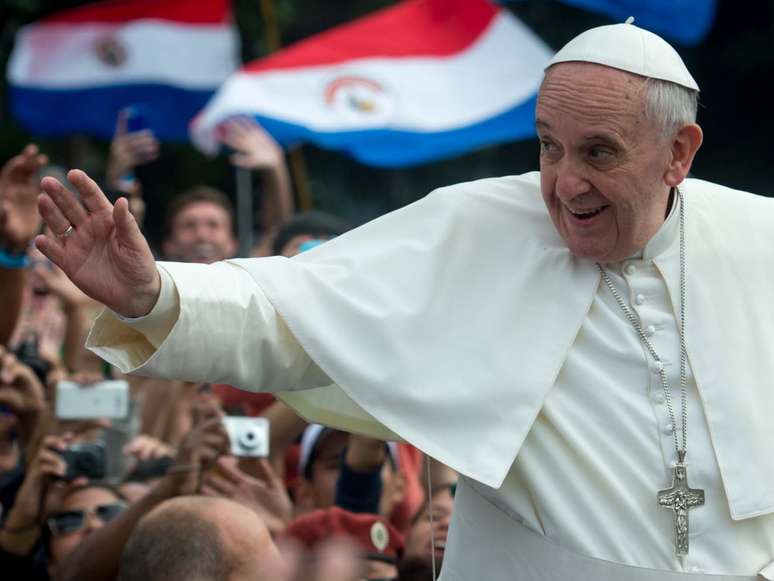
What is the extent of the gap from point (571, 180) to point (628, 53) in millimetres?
330

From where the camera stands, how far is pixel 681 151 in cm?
334

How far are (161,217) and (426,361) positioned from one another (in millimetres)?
12933

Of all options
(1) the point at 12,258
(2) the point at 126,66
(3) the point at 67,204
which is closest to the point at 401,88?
(2) the point at 126,66

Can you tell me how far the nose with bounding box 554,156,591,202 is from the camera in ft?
10.5

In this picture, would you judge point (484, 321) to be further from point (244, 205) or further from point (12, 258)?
point (244, 205)

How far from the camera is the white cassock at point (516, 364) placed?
3.14 m

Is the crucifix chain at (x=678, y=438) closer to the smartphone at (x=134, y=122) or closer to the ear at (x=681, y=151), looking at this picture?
the ear at (x=681, y=151)

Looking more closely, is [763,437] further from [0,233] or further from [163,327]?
[0,233]

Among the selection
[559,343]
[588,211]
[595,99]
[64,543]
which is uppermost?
[595,99]

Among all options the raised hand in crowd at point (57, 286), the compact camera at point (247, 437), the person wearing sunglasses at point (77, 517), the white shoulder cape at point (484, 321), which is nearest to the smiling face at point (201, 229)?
the raised hand in crowd at point (57, 286)

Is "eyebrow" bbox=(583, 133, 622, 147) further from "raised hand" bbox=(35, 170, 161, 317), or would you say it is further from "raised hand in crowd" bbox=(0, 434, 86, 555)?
"raised hand in crowd" bbox=(0, 434, 86, 555)

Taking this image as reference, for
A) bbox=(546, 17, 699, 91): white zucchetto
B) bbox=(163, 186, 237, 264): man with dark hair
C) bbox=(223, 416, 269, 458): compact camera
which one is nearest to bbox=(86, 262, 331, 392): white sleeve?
bbox=(546, 17, 699, 91): white zucchetto

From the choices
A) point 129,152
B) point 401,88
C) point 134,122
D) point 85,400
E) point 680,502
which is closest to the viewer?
point 680,502

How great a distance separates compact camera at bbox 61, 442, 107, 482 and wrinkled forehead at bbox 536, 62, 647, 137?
6.95 feet
